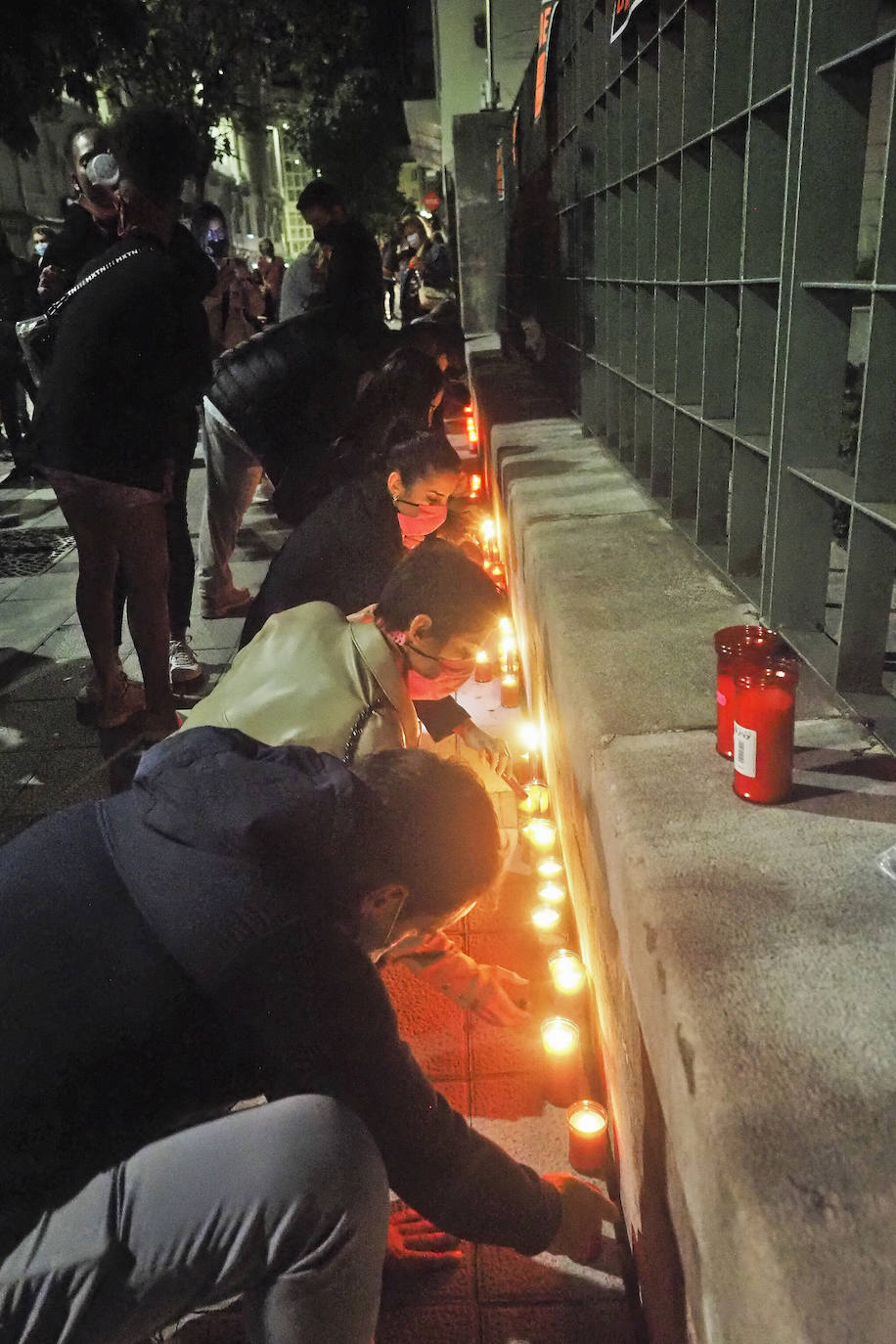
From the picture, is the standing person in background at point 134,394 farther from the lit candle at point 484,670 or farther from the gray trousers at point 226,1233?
the gray trousers at point 226,1233

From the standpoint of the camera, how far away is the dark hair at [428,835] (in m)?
1.62

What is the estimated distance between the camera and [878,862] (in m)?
1.77

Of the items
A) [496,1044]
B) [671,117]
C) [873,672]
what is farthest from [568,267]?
[496,1044]

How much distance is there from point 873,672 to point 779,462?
0.61 m

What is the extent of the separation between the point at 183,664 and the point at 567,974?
115 inches

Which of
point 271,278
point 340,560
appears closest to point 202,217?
point 271,278

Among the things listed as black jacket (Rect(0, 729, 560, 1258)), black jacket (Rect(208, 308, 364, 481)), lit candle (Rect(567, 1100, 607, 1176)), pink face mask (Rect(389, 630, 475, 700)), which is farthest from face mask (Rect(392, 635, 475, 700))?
black jacket (Rect(208, 308, 364, 481))

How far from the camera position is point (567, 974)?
2.74 meters

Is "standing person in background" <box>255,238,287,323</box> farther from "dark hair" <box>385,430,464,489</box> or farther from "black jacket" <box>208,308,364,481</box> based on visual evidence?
"dark hair" <box>385,430,464,489</box>

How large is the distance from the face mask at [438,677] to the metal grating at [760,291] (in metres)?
0.89

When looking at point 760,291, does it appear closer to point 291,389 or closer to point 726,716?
point 726,716

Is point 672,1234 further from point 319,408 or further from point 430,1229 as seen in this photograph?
point 319,408

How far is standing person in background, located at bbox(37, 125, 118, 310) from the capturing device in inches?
190

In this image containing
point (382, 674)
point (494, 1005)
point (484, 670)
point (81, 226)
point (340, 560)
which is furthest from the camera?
point (81, 226)
